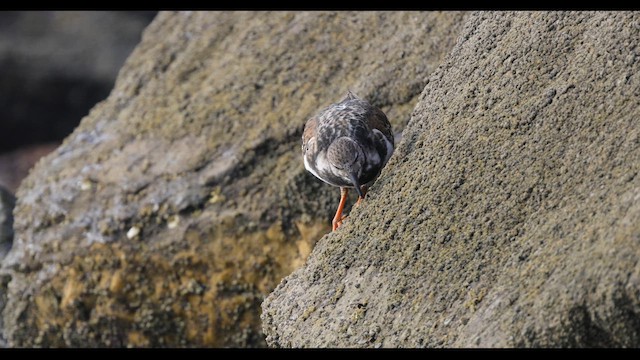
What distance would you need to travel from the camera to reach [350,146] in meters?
5.53

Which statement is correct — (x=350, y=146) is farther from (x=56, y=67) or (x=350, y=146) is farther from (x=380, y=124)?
(x=56, y=67)

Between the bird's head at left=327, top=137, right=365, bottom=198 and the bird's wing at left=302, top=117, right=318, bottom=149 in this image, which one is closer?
the bird's head at left=327, top=137, right=365, bottom=198

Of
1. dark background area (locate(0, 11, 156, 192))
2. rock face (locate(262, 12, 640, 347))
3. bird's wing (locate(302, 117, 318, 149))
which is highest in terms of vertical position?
rock face (locate(262, 12, 640, 347))

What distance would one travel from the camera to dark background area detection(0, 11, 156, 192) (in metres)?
12.4

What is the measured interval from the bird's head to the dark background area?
23.9ft

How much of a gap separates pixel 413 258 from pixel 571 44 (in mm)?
1333

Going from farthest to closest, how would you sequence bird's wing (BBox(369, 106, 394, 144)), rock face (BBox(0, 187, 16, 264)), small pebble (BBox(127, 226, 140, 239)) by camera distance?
rock face (BBox(0, 187, 16, 264))
small pebble (BBox(127, 226, 140, 239))
bird's wing (BBox(369, 106, 394, 144))

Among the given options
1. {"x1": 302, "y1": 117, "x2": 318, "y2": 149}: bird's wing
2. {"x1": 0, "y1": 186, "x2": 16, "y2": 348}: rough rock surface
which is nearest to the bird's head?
{"x1": 302, "y1": 117, "x2": 318, "y2": 149}: bird's wing

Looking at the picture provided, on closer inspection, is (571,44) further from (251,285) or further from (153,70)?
(153,70)

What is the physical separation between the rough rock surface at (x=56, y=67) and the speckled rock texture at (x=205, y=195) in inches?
174

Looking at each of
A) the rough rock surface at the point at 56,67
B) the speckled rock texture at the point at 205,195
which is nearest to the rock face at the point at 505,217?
the speckled rock texture at the point at 205,195

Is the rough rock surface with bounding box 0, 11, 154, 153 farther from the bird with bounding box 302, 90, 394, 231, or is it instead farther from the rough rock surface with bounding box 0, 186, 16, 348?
the bird with bounding box 302, 90, 394, 231

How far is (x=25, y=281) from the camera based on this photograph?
7.66 meters

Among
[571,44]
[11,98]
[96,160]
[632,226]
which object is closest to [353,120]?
[571,44]
